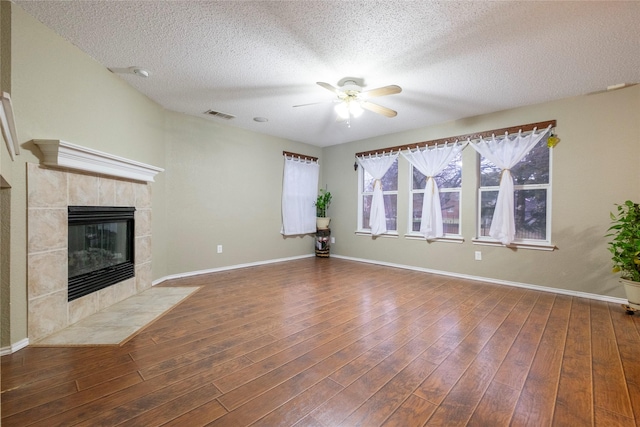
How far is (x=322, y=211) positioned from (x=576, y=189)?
406cm

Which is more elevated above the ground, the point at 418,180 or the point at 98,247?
the point at 418,180

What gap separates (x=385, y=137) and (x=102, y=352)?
16.2 ft

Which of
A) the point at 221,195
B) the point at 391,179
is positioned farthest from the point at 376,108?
the point at 221,195

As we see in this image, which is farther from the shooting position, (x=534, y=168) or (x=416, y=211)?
(x=416, y=211)

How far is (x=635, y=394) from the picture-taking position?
1528 millimetres

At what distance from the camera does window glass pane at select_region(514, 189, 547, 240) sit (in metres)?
3.61

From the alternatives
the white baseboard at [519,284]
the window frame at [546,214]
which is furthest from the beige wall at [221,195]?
the window frame at [546,214]

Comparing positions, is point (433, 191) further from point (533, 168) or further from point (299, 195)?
point (299, 195)

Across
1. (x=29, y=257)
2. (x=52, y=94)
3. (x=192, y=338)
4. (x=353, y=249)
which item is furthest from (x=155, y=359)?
(x=353, y=249)

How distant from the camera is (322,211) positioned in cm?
591

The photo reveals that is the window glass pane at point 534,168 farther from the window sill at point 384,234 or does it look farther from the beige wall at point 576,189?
the window sill at point 384,234

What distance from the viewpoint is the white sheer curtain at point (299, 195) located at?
215 inches

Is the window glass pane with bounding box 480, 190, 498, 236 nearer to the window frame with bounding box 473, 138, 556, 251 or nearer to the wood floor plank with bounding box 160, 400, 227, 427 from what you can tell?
the window frame with bounding box 473, 138, 556, 251

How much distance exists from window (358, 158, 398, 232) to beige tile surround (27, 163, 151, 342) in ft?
13.7
